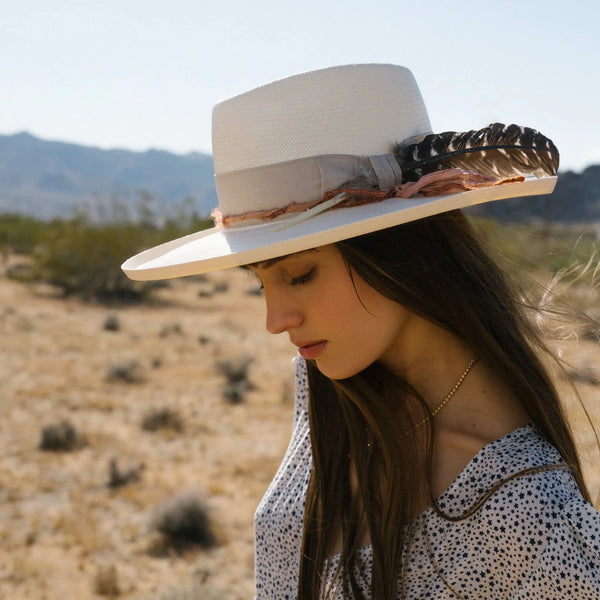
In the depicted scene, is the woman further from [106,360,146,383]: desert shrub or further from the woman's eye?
[106,360,146,383]: desert shrub

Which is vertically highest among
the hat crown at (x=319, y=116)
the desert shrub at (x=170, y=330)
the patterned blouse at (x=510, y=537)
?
the hat crown at (x=319, y=116)

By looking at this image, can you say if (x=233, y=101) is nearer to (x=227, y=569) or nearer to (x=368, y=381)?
(x=368, y=381)

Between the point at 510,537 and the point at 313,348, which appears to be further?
the point at 313,348

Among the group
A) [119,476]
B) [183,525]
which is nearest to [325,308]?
[183,525]

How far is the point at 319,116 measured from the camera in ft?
4.86

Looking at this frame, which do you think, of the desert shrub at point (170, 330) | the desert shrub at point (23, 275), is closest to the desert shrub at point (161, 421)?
the desert shrub at point (170, 330)

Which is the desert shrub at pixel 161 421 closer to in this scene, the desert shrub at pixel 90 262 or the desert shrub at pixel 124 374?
the desert shrub at pixel 124 374

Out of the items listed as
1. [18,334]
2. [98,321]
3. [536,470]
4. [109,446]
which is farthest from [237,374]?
[536,470]

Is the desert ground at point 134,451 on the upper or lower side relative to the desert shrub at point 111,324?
lower

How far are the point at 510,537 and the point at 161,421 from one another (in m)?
9.12

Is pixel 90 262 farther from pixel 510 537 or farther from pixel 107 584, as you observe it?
pixel 510 537

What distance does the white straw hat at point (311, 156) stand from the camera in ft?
4.72

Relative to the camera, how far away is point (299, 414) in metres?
2.09

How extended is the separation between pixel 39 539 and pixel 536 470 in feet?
20.7
